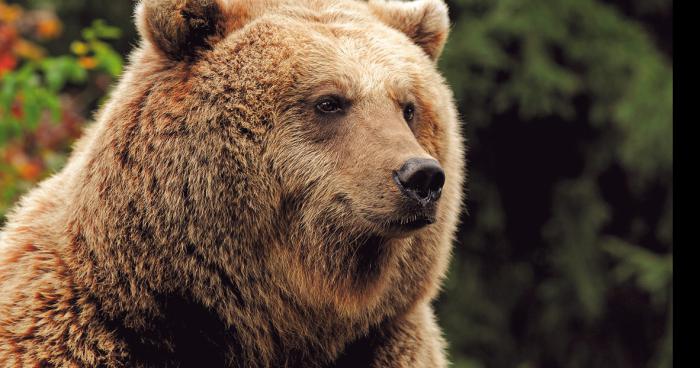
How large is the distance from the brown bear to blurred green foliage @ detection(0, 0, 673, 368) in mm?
4935

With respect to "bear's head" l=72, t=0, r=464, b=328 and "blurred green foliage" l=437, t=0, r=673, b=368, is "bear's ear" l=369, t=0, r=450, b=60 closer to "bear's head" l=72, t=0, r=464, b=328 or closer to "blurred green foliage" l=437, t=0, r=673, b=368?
"bear's head" l=72, t=0, r=464, b=328

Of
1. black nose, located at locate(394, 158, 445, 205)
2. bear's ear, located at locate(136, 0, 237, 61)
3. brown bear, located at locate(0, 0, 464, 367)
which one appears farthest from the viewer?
bear's ear, located at locate(136, 0, 237, 61)

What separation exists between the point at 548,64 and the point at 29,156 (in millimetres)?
4508

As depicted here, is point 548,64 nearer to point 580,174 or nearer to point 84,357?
point 580,174

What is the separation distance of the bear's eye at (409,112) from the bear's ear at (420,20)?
50 centimetres

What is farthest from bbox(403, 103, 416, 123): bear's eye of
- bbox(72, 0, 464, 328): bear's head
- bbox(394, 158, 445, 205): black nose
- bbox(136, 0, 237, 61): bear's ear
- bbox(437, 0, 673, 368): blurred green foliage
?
bbox(437, 0, 673, 368): blurred green foliage

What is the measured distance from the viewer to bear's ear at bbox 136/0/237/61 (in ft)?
11.8

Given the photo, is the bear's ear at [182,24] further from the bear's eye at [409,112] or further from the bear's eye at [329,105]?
the bear's eye at [409,112]

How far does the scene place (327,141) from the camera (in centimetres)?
365

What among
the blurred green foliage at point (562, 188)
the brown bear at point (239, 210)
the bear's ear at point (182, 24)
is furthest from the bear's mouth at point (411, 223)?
the blurred green foliage at point (562, 188)

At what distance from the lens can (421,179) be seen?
337 centimetres

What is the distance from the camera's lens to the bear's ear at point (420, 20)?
166 inches

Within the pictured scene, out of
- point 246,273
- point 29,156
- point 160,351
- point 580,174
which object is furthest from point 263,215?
point 580,174

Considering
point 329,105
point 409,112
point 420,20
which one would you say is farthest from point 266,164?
point 420,20
